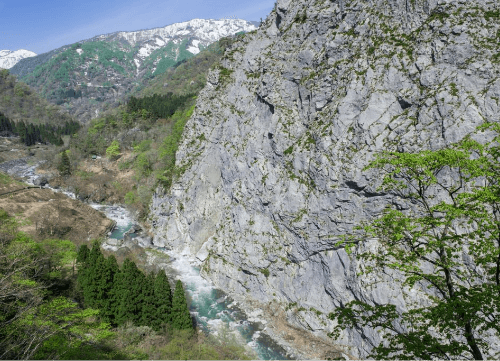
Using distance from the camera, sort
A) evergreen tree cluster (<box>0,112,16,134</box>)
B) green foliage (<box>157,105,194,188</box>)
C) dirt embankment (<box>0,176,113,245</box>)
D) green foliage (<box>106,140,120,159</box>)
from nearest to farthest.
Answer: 1. dirt embankment (<box>0,176,113,245</box>)
2. green foliage (<box>157,105,194,188</box>)
3. green foliage (<box>106,140,120,159</box>)
4. evergreen tree cluster (<box>0,112,16,134</box>)

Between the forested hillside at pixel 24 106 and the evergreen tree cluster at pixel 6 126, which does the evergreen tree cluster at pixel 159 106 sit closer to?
the evergreen tree cluster at pixel 6 126

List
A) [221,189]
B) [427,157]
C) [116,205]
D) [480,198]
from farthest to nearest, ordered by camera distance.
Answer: [116,205] → [221,189] → [427,157] → [480,198]

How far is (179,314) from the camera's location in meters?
28.1

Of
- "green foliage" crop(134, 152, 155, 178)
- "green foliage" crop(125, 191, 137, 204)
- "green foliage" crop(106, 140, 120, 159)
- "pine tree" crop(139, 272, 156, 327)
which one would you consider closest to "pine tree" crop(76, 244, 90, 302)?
"pine tree" crop(139, 272, 156, 327)

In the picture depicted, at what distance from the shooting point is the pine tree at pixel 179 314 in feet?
91.5

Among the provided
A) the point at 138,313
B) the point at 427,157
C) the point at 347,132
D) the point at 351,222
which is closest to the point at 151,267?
the point at 138,313

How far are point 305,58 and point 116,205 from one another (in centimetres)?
5387

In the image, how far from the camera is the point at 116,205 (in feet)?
219

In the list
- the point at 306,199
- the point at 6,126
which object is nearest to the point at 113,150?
the point at 306,199

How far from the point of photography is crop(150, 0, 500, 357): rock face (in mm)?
26062

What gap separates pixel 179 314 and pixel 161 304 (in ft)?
6.99

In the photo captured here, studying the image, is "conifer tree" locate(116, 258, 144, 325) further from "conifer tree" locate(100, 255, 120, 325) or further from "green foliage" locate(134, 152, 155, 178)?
"green foliage" locate(134, 152, 155, 178)

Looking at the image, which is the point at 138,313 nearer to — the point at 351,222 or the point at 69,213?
the point at 351,222

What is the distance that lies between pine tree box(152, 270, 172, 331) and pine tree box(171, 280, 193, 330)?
0.65 meters
